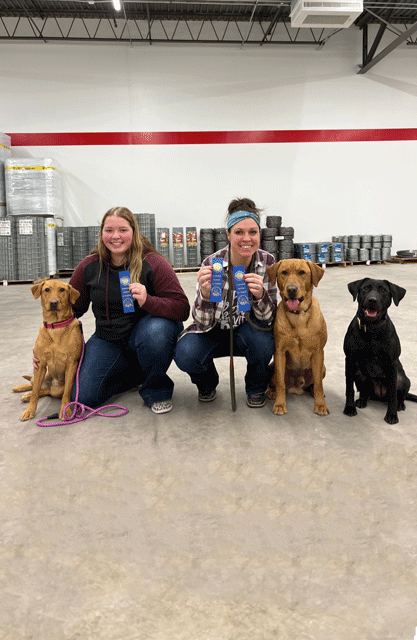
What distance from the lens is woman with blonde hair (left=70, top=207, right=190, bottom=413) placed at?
2.47 metres

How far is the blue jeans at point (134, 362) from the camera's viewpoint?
2469 millimetres

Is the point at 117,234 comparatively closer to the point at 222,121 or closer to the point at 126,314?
the point at 126,314

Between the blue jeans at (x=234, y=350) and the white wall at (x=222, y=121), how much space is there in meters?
7.90

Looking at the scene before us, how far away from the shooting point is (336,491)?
1769 mm

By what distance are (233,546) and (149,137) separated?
968 cm

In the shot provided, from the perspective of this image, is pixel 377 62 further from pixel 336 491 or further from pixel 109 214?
pixel 336 491

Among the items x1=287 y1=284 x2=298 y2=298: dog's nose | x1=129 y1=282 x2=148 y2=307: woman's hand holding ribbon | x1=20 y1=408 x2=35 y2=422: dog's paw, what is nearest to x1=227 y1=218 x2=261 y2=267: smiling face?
x1=287 y1=284 x2=298 y2=298: dog's nose

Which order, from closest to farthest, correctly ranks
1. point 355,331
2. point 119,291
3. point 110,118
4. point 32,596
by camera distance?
1. point 32,596
2. point 355,331
3. point 119,291
4. point 110,118

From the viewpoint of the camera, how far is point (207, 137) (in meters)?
9.94

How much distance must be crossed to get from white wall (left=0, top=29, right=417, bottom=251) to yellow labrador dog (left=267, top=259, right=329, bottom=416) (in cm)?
802

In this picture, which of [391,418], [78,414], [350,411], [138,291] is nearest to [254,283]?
[138,291]

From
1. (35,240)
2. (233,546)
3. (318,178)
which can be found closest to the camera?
(233,546)

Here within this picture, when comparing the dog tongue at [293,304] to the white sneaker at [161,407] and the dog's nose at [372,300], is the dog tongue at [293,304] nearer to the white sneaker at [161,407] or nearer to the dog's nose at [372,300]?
the dog's nose at [372,300]

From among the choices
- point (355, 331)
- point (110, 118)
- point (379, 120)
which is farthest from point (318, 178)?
point (355, 331)
